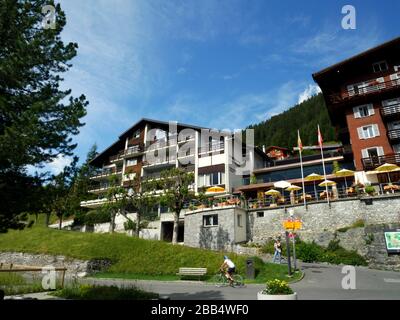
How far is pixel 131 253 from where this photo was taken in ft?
86.4

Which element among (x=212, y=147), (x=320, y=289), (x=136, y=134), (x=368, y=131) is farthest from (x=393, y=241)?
(x=136, y=134)

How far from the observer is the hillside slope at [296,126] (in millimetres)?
104250

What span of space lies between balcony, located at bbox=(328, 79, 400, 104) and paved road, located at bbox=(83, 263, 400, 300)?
2283 cm

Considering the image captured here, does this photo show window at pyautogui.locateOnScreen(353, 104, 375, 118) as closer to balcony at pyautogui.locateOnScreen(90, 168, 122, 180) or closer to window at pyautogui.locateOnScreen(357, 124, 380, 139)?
window at pyautogui.locateOnScreen(357, 124, 380, 139)

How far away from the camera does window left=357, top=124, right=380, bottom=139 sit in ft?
114

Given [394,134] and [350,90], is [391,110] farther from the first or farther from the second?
[350,90]

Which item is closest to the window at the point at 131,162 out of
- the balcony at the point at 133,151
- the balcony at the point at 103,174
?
the balcony at the point at 133,151

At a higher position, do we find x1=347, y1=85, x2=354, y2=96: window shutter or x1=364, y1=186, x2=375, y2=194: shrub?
x1=347, y1=85, x2=354, y2=96: window shutter

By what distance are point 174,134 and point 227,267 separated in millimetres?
34192

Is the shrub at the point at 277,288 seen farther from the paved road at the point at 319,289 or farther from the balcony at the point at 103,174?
the balcony at the point at 103,174

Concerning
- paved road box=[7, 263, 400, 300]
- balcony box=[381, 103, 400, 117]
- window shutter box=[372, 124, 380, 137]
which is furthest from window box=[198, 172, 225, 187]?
paved road box=[7, 263, 400, 300]

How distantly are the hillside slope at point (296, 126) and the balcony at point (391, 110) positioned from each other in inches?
2591

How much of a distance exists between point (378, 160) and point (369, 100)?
7921mm
